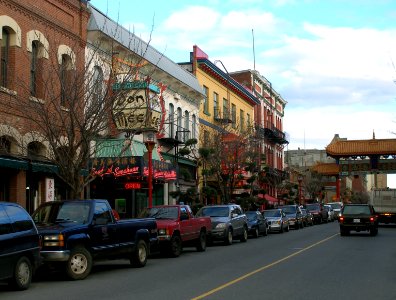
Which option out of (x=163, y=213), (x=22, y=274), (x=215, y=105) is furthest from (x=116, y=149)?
(x=215, y=105)

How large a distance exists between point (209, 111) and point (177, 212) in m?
22.9

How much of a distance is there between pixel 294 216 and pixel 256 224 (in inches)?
395

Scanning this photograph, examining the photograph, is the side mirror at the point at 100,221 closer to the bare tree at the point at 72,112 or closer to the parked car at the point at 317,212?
the bare tree at the point at 72,112

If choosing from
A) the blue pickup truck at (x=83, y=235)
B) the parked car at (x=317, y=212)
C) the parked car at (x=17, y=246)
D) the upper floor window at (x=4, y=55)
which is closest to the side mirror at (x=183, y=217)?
the blue pickup truck at (x=83, y=235)

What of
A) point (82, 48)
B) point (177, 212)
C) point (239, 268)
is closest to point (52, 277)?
point (239, 268)

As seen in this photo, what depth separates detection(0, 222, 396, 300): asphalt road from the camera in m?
10.8

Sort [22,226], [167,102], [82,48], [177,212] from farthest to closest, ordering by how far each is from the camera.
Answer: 1. [167,102]
2. [82,48]
3. [177,212]
4. [22,226]

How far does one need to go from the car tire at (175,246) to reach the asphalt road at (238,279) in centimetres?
24

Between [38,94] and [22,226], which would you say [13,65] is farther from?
[22,226]

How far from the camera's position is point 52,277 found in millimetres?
13992

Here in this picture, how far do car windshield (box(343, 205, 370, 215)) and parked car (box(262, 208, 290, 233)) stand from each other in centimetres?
532

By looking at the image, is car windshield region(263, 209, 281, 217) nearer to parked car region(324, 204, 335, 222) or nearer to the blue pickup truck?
parked car region(324, 204, 335, 222)

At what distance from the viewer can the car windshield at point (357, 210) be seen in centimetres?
2962

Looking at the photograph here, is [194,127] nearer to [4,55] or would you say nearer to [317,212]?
[317,212]
